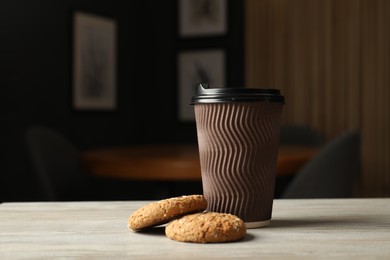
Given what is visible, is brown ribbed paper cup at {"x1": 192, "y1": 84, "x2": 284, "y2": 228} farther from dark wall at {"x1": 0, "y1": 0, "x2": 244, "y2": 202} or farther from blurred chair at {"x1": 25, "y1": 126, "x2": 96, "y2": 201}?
dark wall at {"x1": 0, "y1": 0, "x2": 244, "y2": 202}

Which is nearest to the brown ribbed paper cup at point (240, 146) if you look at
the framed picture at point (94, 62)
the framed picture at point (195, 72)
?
the framed picture at point (94, 62)

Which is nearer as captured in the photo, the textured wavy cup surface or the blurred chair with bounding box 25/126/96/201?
the textured wavy cup surface

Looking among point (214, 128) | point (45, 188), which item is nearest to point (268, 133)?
point (214, 128)

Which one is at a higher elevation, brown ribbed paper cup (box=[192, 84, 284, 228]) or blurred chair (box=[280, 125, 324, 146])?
brown ribbed paper cup (box=[192, 84, 284, 228])

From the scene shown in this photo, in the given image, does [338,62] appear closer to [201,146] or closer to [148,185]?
[148,185]

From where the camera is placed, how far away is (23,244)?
0.80 m

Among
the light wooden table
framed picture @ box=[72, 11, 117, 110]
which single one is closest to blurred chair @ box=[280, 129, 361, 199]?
the light wooden table

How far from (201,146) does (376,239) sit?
0.97ft

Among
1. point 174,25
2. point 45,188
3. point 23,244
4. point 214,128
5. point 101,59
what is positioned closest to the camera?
point 23,244

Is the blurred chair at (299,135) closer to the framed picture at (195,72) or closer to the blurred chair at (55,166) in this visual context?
the framed picture at (195,72)

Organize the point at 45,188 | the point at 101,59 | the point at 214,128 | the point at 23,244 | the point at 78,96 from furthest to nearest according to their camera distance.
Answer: the point at 101,59 → the point at 78,96 → the point at 45,188 → the point at 214,128 → the point at 23,244

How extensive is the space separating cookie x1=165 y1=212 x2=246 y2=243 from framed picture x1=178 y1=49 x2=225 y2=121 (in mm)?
4714

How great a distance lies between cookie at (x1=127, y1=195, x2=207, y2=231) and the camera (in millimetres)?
861

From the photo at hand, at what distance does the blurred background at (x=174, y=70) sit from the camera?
14.3 feet
